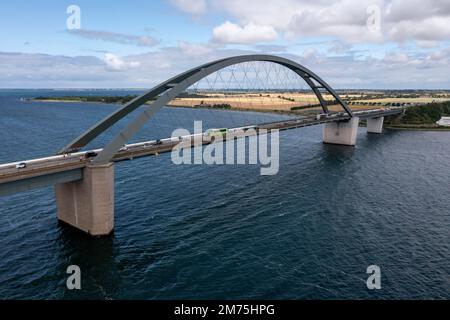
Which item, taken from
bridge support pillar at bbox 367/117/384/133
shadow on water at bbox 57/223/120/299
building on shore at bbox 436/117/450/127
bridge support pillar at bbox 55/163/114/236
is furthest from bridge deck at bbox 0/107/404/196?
building on shore at bbox 436/117/450/127

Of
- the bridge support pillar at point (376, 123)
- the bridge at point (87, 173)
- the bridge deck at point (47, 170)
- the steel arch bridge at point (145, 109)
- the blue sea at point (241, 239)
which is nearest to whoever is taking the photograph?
the blue sea at point (241, 239)

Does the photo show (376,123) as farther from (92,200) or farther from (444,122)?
(92,200)

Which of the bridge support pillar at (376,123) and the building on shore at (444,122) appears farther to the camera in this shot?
the building on shore at (444,122)

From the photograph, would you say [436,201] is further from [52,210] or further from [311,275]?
[52,210]

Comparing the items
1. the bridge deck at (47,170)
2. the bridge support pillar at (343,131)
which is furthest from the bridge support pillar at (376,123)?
the bridge deck at (47,170)

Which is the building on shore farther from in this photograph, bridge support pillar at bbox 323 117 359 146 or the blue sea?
the blue sea

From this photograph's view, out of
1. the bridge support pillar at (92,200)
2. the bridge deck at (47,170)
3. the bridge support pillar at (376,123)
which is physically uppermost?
the bridge support pillar at (376,123)

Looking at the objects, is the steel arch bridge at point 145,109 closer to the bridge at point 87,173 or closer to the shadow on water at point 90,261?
the bridge at point 87,173

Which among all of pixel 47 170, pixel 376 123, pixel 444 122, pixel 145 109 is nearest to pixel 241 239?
pixel 47 170
